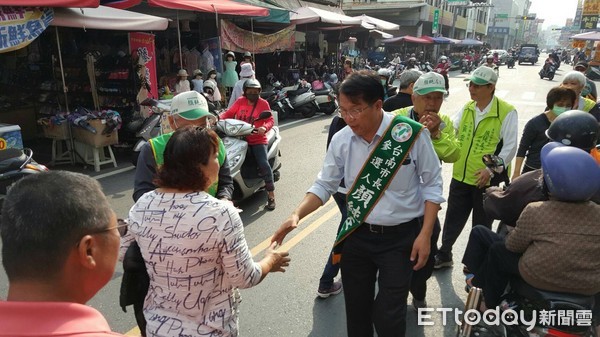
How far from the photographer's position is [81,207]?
3.46 feet

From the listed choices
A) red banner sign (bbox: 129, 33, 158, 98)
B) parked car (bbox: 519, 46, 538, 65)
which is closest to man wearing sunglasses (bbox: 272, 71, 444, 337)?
red banner sign (bbox: 129, 33, 158, 98)

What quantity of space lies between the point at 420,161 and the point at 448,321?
5.02 feet

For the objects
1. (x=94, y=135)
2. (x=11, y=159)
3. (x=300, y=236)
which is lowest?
(x=300, y=236)

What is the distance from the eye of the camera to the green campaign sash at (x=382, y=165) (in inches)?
88.2

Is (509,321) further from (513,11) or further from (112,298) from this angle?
(513,11)

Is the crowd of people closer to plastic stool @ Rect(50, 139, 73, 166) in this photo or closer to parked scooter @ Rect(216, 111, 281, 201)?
parked scooter @ Rect(216, 111, 281, 201)

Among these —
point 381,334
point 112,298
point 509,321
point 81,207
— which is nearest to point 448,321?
point 509,321

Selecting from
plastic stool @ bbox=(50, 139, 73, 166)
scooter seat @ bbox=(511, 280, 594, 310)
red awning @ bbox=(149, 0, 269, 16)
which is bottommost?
plastic stool @ bbox=(50, 139, 73, 166)

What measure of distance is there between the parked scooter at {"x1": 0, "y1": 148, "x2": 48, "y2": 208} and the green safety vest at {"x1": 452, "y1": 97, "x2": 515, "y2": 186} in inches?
173

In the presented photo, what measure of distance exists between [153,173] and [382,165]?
1.35 metres

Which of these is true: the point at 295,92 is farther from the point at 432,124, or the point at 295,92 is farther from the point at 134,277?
the point at 134,277

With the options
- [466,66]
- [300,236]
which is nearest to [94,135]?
[300,236]

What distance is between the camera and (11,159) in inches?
187

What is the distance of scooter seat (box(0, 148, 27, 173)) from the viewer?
4656 mm
